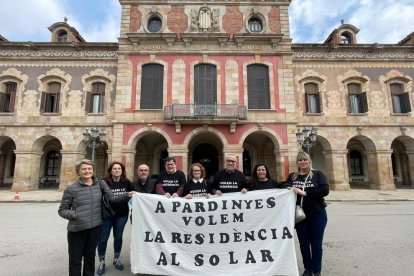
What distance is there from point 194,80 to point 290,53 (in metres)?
7.28

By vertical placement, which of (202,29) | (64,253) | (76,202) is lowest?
(64,253)

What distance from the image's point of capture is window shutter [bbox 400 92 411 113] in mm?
19000

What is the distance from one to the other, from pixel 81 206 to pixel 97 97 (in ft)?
57.5

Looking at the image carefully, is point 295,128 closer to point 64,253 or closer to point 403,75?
point 403,75

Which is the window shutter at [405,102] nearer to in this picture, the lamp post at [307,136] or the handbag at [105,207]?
the lamp post at [307,136]

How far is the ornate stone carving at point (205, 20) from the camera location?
17734mm

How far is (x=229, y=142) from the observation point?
16484 mm

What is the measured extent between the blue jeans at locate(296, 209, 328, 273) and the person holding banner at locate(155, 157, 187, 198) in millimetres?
2222

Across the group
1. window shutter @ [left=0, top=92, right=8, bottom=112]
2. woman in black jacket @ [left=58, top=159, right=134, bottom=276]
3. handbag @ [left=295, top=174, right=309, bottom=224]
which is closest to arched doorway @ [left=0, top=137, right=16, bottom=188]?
window shutter @ [left=0, top=92, right=8, bottom=112]

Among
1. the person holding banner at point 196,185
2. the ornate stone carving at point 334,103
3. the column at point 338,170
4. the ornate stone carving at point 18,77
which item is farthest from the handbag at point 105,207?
the ornate stone carving at point 18,77

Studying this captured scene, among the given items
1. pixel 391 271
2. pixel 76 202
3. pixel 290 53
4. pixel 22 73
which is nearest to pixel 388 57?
pixel 290 53

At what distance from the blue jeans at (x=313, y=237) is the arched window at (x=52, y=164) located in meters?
22.7

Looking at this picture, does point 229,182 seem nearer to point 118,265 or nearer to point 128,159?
point 118,265

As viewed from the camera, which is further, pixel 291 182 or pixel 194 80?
pixel 194 80
